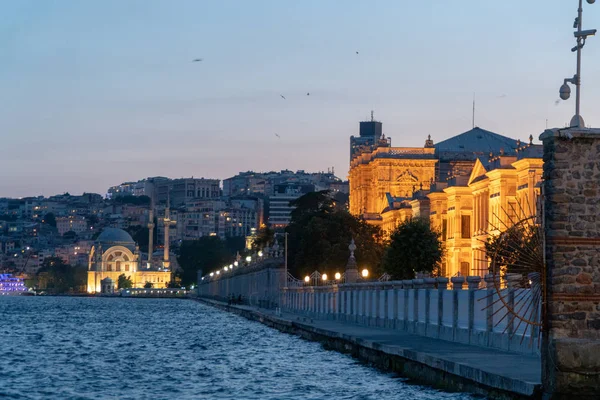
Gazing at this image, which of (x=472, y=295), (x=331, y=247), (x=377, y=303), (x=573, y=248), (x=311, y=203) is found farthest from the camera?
(x=311, y=203)

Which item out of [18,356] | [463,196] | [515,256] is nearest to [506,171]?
[463,196]

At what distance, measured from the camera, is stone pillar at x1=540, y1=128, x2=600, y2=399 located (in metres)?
19.5

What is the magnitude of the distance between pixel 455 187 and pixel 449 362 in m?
73.4

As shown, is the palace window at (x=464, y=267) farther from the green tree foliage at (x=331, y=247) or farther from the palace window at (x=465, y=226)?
the green tree foliage at (x=331, y=247)

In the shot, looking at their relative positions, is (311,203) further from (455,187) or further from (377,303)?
(377,303)

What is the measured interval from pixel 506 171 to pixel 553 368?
6376cm

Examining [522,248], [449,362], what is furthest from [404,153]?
[522,248]

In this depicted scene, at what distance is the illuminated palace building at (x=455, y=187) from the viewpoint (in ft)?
265

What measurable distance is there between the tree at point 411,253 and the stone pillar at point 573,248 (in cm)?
6129

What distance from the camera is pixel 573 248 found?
19.8m

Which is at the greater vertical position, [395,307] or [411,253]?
[411,253]

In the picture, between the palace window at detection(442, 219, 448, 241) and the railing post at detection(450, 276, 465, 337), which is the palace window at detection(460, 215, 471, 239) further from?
the railing post at detection(450, 276, 465, 337)

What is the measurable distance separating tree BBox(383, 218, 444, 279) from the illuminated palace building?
3008mm

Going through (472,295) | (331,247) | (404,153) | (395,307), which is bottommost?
(395,307)
